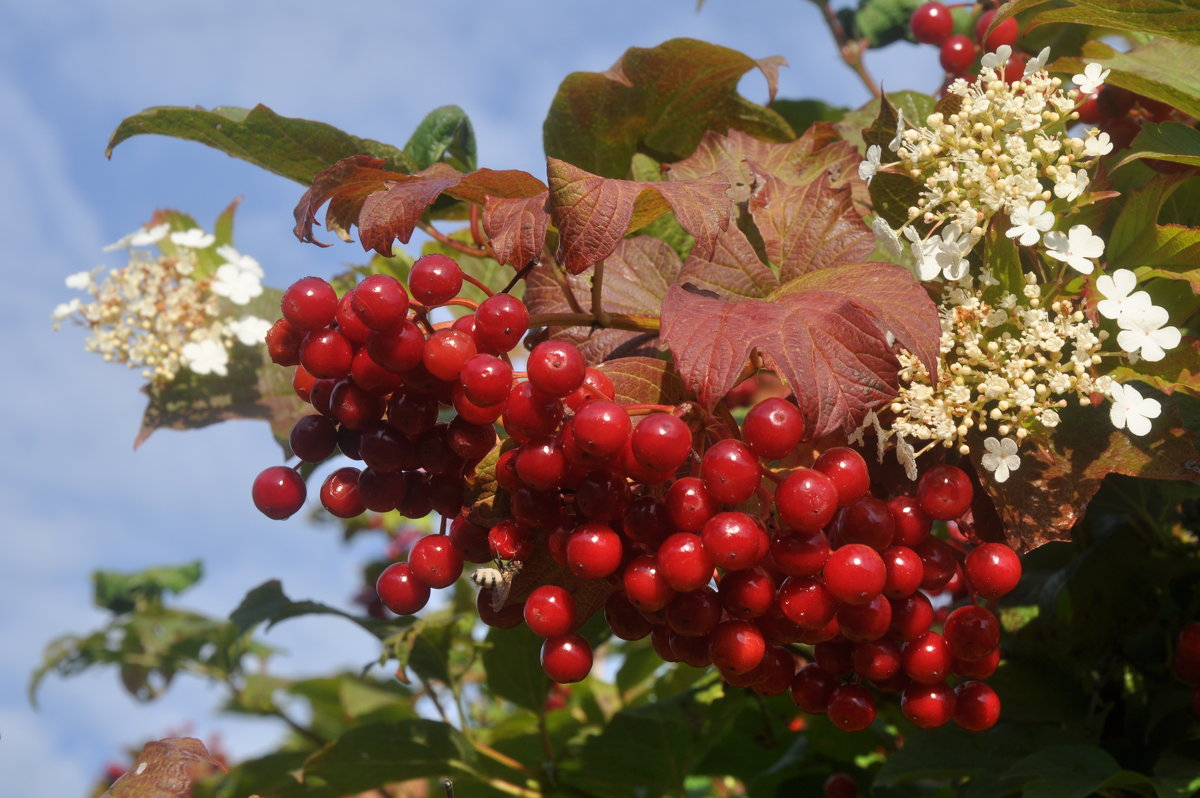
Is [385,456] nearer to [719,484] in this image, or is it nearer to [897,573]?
[719,484]

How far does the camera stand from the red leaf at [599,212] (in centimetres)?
87

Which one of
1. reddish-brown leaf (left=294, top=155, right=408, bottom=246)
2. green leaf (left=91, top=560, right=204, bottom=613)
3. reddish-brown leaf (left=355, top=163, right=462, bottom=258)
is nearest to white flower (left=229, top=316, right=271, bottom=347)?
reddish-brown leaf (left=294, top=155, right=408, bottom=246)

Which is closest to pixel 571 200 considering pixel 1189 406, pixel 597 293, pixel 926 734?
pixel 597 293

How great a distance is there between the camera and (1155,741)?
1.29m

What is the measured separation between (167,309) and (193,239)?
13 centimetres

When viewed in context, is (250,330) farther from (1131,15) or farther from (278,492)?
(1131,15)

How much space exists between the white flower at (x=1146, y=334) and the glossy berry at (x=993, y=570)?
0.68 feet

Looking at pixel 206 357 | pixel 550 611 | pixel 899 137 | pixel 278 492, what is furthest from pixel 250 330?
pixel 899 137

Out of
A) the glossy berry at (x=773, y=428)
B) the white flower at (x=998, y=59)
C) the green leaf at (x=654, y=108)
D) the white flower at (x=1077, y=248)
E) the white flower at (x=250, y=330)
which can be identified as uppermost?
the green leaf at (x=654, y=108)

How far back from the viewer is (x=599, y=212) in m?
0.88

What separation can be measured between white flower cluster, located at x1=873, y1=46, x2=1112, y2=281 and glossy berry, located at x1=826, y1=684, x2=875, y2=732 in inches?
15.8

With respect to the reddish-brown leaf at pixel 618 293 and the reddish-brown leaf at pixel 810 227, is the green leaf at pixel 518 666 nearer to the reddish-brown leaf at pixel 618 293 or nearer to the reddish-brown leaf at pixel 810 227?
the reddish-brown leaf at pixel 618 293

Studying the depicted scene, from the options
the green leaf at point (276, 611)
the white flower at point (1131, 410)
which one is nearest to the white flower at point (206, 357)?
the green leaf at point (276, 611)

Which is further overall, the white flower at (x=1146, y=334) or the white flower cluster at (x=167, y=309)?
the white flower cluster at (x=167, y=309)
